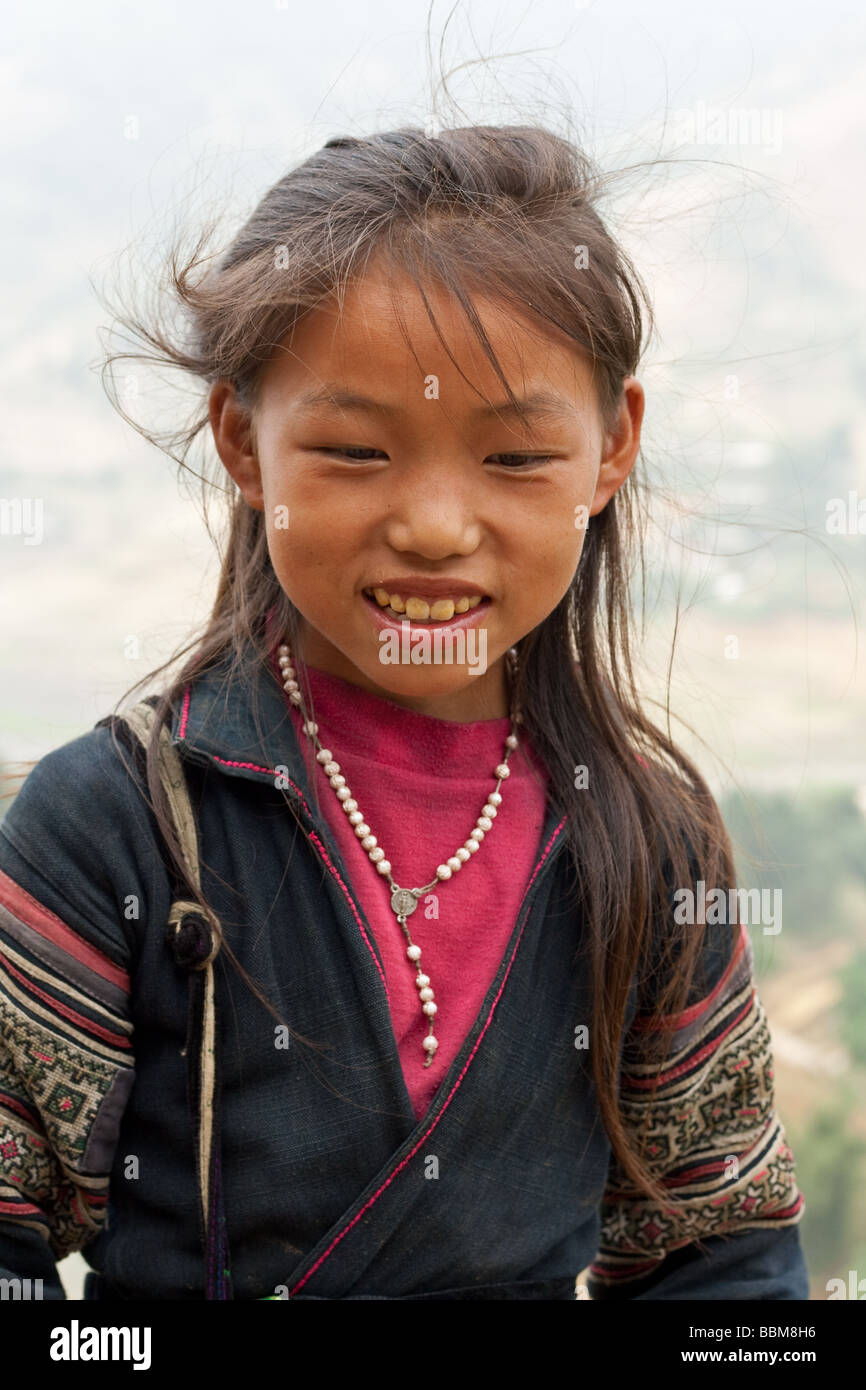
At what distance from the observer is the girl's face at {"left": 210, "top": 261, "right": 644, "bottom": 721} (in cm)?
102

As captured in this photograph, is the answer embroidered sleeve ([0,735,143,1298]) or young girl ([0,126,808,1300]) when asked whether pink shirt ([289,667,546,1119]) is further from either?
embroidered sleeve ([0,735,143,1298])

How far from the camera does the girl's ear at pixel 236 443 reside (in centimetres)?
116

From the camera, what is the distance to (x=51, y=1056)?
1.04m

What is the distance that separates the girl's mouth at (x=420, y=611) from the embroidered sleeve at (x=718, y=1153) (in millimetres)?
419

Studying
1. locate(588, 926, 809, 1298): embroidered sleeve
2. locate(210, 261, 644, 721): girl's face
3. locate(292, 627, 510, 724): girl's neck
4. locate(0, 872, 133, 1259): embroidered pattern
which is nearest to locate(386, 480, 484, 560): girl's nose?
locate(210, 261, 644, 721): girl's face

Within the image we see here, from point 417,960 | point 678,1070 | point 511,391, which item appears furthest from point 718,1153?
point 511,391

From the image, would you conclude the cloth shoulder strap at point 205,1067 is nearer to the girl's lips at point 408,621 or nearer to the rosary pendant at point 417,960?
the rosary pendant at point 417,960

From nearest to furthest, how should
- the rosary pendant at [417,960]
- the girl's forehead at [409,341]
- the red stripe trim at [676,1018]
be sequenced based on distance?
1. the girl's forehead at [409,341]
2. the rosary pendant at [417,960]
3. the red stripe trim at [676,1018]

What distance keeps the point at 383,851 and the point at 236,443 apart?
1.17ft

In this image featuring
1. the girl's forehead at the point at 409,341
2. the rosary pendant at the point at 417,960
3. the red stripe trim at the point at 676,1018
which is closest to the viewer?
the girl's forehead at the point at 409,341

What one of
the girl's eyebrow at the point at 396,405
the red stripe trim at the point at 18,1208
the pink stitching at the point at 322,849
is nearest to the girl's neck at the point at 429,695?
the pink stitching at the point at 322,849

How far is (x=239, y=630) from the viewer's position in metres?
1.23
